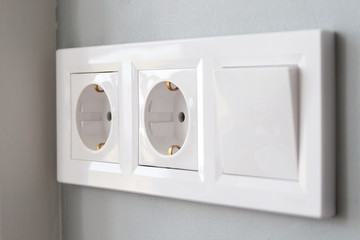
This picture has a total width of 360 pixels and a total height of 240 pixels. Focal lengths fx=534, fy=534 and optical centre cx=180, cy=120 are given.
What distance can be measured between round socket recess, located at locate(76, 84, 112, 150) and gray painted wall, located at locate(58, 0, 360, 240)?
64mm

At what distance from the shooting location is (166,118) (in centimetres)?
64

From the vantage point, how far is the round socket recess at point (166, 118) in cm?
63

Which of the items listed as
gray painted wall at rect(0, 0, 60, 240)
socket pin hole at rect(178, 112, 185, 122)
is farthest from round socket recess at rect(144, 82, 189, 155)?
gray painted wall at rect(0, 0, 60, 240)

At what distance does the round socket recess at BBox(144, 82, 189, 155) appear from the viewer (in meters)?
0.63

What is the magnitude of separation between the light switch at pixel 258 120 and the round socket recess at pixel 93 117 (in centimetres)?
21

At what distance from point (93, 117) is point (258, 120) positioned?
0.90ft

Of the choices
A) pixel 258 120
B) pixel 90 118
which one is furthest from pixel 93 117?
pixel 258 120

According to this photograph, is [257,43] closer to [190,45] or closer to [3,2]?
[190,45]

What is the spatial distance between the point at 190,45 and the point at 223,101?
79mm

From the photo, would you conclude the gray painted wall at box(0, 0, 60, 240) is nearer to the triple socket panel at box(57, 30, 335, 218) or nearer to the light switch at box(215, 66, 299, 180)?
the triple socket panel at box(57, 30, 335, 218)

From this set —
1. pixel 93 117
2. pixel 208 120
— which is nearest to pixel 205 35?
pixel 208 120

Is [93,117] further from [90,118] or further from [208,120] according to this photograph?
[208,120]

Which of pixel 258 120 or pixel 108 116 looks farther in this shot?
pixel 108 116

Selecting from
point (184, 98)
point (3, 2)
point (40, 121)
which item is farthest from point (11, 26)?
point (184, 98)
